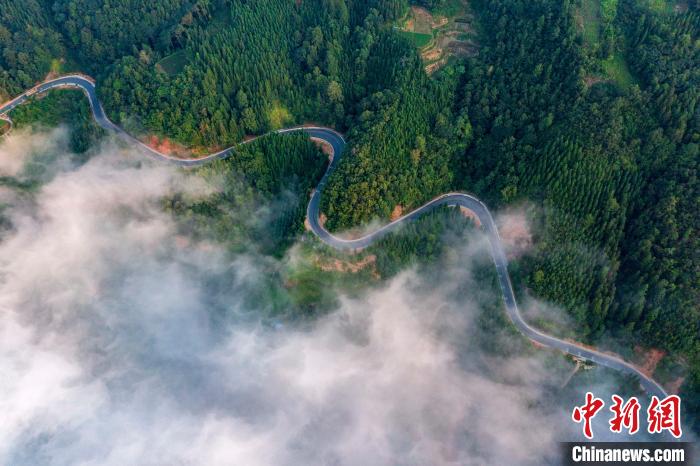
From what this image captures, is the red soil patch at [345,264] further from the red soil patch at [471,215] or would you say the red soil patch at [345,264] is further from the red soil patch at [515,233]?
the red soil patch at [515,233]

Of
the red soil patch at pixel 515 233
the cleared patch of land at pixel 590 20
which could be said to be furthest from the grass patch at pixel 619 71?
the red soil patch at pixel 515 233

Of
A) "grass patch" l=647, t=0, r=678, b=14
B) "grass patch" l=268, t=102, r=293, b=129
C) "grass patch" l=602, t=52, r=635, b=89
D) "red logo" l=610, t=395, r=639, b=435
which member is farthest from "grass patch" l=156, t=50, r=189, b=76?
"red logo" l=610, t=395, r=639, b=435

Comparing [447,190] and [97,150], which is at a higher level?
[97,150]

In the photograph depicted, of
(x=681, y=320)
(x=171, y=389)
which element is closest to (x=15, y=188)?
(x=171, y=389)

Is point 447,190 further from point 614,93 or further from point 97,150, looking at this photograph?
point 97,150

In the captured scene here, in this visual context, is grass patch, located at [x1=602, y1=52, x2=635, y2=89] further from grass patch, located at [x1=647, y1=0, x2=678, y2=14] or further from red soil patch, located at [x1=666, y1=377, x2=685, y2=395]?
red soil patch, located at [x1=666, y1=377, x2=685, y2=395]

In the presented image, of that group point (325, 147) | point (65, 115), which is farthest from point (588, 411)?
point (65, 115)
